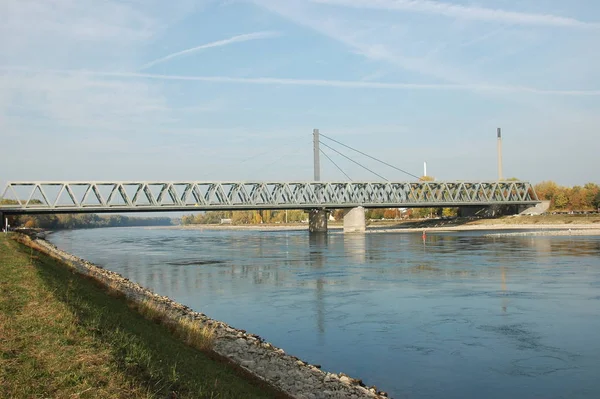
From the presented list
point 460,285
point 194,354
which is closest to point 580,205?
point 460,285

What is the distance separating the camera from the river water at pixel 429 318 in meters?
14.9

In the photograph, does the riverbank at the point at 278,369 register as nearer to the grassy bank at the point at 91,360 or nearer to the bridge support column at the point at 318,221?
the grassy bank at the point at 91,360

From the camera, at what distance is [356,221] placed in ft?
416

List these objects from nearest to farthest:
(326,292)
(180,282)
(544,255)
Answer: (326,292), (180,282), (544,255)

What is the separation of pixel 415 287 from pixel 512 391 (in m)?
18.7

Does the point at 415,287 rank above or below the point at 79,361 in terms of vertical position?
below

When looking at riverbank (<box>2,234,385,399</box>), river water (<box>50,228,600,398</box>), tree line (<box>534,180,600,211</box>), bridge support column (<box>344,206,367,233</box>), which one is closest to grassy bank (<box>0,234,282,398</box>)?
riverbank (<box>2,234,385,399</box>)

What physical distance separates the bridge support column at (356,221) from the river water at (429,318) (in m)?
79.6

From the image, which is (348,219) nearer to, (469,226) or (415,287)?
(469,226)

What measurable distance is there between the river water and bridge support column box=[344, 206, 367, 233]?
7955cm

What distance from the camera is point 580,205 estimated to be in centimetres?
15175

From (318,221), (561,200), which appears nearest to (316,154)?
(318,221)

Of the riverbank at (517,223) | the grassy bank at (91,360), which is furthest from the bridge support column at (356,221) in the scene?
the grassy bank at (91,360)

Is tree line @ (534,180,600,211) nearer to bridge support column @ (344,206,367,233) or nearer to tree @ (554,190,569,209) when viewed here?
tree @ (554,190,569,209)
